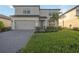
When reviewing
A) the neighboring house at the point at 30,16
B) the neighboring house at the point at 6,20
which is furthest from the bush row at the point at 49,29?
the neighboring house at the point at 6,20

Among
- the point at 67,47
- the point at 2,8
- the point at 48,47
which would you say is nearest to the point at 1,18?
the point at 2,8

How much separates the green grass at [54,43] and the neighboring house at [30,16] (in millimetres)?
251

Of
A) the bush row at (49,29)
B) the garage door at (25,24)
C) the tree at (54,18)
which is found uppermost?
the tree at (54,18)

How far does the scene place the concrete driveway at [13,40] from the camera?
5000 mm

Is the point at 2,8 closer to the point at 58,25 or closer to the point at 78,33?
the point at 58,25

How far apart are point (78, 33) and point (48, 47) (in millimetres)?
675

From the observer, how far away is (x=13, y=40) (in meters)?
5.06

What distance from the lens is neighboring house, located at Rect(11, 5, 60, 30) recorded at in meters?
5.07

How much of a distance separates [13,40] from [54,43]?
2.74ft

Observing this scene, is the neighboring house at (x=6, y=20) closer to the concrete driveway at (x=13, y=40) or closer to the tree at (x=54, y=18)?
the concrete driveway at (x=13, y=40)

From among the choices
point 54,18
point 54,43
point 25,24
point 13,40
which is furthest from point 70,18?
point 13,40

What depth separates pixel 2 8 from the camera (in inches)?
198

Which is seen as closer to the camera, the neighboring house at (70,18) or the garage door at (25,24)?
the neighboring house at (70,18)
